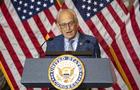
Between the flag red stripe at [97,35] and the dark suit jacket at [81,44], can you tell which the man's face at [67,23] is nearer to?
the dark suit jacket at [81,44]

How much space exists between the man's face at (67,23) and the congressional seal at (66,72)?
36 cm

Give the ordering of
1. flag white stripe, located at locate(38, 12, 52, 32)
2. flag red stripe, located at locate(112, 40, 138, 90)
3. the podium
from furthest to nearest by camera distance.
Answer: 1. flag white stripe, located at locate(38, 12, 52, 32)
2. flag red stripe, located at locate(112, 40, 138, 90)
3. the podium

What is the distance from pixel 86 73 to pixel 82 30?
1.98m

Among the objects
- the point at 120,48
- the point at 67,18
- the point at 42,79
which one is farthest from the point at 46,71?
the point at 120,48

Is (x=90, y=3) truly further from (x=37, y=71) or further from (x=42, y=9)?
(x=37, y=71)

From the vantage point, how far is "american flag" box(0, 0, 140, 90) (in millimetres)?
3730

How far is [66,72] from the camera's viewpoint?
71.2 inches

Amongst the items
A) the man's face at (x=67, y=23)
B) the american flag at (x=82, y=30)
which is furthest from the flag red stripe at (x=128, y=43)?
the man's face at (x=67, y=23)

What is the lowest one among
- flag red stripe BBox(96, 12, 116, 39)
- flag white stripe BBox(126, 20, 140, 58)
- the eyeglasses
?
flag white stripe BBox(126, 20, 140, 58)

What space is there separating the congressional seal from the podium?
0.02 m

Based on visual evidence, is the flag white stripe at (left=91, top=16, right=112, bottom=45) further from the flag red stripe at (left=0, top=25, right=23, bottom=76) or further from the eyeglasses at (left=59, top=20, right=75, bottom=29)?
the eyeglasses at (left=59, top=20, right=75, bottom=29)

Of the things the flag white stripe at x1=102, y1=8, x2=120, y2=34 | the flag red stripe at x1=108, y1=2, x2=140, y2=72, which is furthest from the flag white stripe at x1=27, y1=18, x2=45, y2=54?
the flag red stripe at x1=108, y1=2, x2=140, y2=72

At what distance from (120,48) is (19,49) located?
1013mm

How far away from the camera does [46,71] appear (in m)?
1.84
